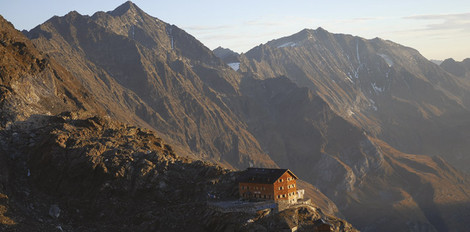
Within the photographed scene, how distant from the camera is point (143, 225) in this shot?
145750 mm

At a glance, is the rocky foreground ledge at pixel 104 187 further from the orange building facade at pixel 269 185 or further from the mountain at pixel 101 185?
the orange building facade at pixel 269 185

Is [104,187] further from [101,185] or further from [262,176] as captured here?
[262,176]

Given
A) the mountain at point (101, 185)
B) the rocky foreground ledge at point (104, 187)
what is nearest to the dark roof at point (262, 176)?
the mountain at point (101, 185)

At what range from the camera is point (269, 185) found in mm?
146375

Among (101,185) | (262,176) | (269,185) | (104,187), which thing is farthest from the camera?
(101,185)

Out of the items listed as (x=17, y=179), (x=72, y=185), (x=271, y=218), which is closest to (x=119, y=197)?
(x=72, y=185)

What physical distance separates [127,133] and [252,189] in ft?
202

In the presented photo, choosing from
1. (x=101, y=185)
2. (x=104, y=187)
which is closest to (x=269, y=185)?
(x=104, y=187)

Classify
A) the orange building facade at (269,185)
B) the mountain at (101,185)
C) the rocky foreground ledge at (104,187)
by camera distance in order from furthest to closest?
1. the orange building facade at (269,185)
2. the mountain at (101,185)
3. the rocky foreground ledge at (104,187)

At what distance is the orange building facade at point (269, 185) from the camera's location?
5782 inches

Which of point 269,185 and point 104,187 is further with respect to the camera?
point 104,187

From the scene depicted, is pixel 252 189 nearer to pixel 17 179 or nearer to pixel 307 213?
pixel 307 213

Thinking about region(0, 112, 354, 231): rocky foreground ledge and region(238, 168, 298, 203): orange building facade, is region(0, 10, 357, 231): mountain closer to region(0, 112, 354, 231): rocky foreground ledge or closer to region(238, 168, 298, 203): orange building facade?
region(0, 112, 354, 231): rocky foreground ledge

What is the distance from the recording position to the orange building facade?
5782 inches
